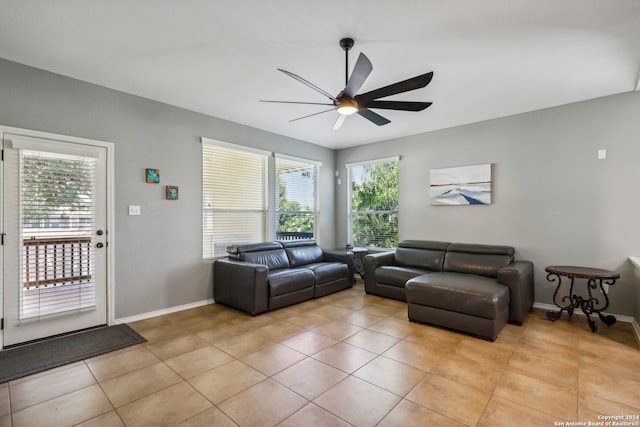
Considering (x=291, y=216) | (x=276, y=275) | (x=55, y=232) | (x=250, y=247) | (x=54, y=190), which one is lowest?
(x=276, y=275)

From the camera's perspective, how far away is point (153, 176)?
379 cm

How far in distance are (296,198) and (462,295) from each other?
11.2 ft

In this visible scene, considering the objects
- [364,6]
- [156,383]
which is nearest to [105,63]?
[364,6]

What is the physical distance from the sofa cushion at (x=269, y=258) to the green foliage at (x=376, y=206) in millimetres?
1964

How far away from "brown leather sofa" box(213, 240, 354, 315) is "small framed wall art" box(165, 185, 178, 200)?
108cm

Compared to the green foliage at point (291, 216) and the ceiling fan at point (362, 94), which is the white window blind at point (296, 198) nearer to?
the green foliage at point (291, 216)

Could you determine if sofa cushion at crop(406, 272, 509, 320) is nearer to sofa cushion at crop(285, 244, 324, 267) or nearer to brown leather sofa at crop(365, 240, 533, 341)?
brown leather sofa at crop(365, 240, 533, 341)

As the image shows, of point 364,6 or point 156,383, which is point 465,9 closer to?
point 364,6

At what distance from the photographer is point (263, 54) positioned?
2.75 m

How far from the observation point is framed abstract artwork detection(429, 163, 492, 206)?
14.8 ft

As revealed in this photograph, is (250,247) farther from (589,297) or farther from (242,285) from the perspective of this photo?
(589,297)

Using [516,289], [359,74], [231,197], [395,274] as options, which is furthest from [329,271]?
[359,74]

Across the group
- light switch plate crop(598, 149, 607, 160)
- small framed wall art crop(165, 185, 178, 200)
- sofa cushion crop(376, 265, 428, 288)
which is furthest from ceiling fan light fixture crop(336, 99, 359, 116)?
light switch plate crop(598, 149, 607, 160)

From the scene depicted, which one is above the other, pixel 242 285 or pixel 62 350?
pixel 242 285
